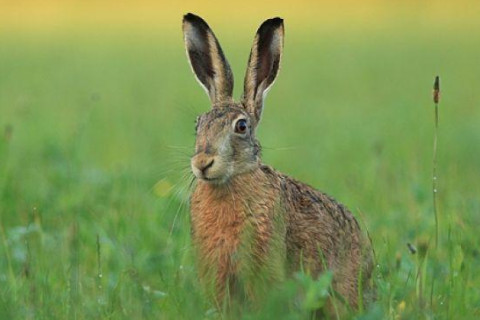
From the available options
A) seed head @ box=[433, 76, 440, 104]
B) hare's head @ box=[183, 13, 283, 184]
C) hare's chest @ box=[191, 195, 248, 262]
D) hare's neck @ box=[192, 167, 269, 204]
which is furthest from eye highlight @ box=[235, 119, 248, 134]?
seed head @ box=[433, 76, 440, 104]

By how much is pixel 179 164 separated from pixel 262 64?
1.33 m

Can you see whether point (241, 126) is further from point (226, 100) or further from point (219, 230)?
point (219, 230)

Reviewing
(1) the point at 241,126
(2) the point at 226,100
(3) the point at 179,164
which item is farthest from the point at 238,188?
(3) the point at 179,164

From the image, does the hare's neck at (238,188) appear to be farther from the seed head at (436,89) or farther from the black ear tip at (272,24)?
the seed head at (436,89)

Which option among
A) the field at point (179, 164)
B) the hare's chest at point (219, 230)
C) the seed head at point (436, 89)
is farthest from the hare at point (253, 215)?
the seed head at point (436, 89)

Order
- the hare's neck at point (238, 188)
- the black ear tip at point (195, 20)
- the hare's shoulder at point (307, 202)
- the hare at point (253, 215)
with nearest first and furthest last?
the hare at point (253, 215), the hare's neck at point (238, 188), the hare's shoulder at point (307, 202), the black ear tip at point (195, 20)

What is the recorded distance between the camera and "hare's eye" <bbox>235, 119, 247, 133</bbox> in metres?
5.12

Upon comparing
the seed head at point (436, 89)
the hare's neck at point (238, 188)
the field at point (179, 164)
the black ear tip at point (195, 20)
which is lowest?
the field at point (179, 164)

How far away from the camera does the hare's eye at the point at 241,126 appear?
512cm

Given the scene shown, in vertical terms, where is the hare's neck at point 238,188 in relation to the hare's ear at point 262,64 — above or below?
below

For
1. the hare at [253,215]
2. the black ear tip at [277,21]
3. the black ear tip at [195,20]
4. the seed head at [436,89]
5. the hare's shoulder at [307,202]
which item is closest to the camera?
the seed head at [436,89]

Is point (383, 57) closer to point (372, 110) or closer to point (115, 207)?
point (372, 110)

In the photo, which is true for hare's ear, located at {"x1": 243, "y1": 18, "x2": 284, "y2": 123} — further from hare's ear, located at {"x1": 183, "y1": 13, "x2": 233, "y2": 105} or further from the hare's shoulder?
the hare's shoulder

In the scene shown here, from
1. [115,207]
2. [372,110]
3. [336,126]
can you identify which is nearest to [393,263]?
[115,207]
